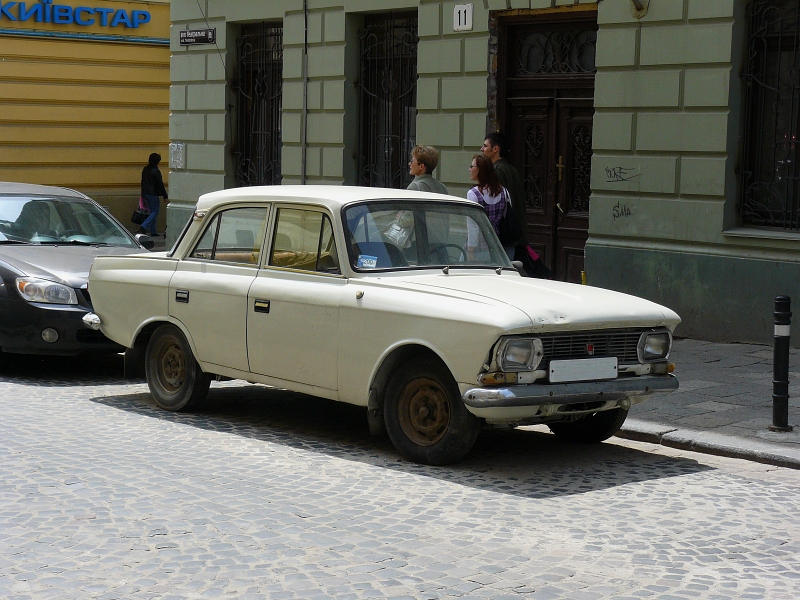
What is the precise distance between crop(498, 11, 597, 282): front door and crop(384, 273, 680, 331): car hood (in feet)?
21.8

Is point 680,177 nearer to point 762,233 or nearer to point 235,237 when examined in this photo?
point 762,233

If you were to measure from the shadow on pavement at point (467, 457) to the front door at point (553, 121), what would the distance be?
574cm

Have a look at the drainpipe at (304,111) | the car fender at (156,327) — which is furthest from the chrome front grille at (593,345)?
the drainpipe at (304,111)

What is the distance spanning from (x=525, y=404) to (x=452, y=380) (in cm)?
46

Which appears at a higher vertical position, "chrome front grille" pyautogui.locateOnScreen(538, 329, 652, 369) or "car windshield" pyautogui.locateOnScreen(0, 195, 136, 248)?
"car windshield" pyautogui.locateOnScreen(0, 195, 136, 248)

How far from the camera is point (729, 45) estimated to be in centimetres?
1217

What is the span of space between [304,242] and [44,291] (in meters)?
2.94

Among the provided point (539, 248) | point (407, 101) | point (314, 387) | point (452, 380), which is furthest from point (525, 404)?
point (407, 101)

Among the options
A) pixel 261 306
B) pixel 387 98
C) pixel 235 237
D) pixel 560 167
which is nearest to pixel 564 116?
pixel 560 167

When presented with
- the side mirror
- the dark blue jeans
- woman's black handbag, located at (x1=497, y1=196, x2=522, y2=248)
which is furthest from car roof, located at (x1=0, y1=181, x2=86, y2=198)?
the dark blue jeans

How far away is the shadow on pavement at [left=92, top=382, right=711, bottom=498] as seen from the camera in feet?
22.6

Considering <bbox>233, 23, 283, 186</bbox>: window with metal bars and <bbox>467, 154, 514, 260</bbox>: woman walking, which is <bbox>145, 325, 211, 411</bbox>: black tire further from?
<bbox>233, 23, 283, 186</bbox>: window with metal bars

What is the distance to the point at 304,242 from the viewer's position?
790 centimetres

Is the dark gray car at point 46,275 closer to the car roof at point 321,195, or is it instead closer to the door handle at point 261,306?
the car roof at point 321,195
